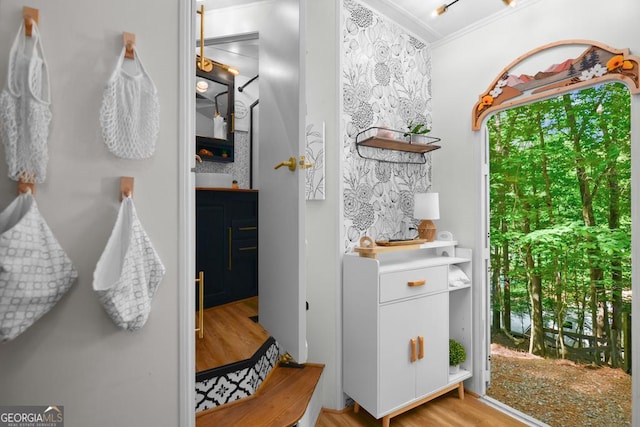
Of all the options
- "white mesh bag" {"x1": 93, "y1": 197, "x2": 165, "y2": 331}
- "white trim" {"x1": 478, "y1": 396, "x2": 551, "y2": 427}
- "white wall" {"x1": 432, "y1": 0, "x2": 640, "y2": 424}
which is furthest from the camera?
"white trim" {"x1": 478, "y1": 396, "x2": 551, "y2": 427}

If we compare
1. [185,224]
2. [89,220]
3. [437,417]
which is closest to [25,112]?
[89,220]

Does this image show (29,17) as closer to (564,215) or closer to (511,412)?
(511,412)

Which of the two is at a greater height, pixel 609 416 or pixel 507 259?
pixel 507 259

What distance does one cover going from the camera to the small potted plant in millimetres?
2053

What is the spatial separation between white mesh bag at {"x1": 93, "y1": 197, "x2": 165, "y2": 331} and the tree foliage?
2.99 metres

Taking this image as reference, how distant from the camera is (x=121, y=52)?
908 mm

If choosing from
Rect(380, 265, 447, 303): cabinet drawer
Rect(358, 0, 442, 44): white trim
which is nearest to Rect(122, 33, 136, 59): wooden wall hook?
Rect(380, 265, 447, 303): cabinet drawer

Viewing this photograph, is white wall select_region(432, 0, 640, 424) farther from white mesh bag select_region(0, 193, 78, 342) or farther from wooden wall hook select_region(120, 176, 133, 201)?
white mesh bag select_region(0, 193, 78, 342)

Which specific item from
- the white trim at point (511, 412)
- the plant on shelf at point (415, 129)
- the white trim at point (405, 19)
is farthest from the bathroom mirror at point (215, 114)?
the white trim at point (511, 412)

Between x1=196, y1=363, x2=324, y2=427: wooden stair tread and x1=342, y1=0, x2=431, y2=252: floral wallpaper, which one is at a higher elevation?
x1=342, y1=0, x2=431, y2=252: floral wallpaper

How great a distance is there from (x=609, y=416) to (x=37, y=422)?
2970 millimetres

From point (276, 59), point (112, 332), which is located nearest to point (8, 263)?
point (112, 332)

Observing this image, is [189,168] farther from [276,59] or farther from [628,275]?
[628,275]

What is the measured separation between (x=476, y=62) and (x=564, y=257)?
6.02ft
